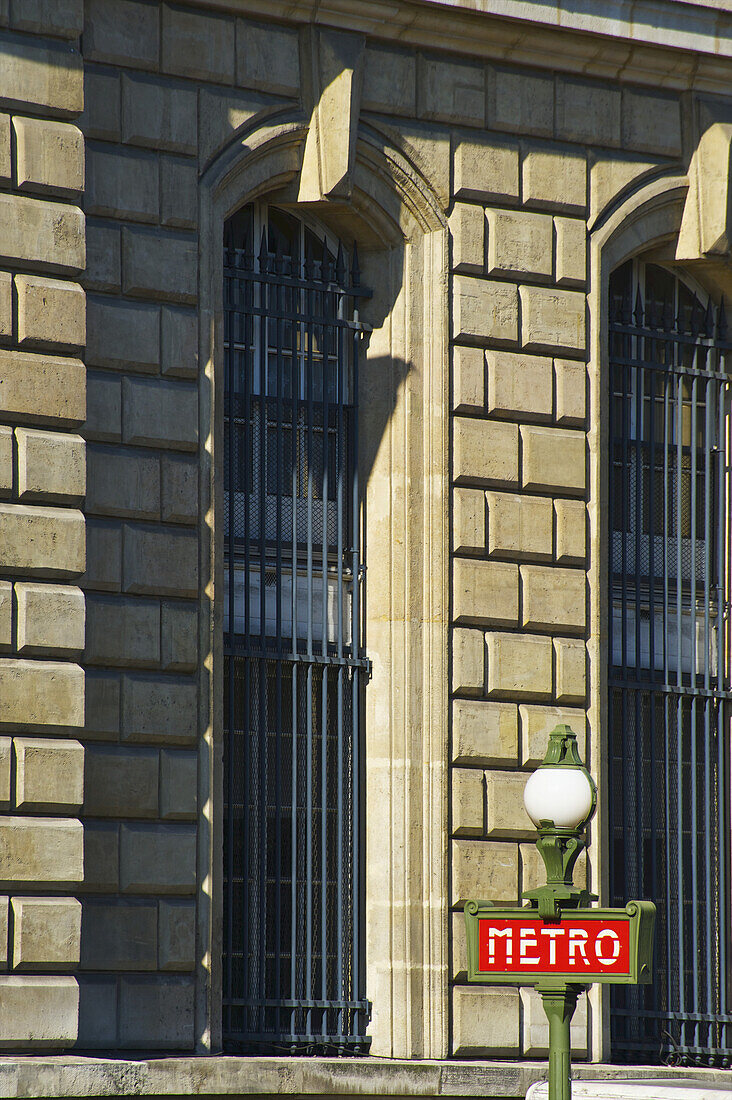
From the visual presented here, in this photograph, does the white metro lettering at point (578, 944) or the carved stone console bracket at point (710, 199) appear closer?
the white metro lettering at point (578, 944)

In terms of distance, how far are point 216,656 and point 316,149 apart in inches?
176

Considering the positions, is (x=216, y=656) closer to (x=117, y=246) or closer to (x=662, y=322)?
(x=117, y=246)

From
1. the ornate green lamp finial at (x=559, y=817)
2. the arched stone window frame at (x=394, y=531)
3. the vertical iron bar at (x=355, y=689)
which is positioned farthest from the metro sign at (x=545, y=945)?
the vertical iron bar at (x=355, y=689)

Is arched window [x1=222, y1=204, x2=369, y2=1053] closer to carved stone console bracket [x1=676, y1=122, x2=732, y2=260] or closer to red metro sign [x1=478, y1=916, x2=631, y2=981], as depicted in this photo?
carved stone console bracket [x1=676, y1=122, x2=732, y2=260]

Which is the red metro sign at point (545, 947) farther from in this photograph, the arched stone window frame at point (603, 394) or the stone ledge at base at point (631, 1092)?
the arched stone window frame at point (603, 394)

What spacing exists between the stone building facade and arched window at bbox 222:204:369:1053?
24 centimetres

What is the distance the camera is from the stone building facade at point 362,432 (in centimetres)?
1536

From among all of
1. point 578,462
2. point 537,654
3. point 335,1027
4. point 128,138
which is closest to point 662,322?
point 578,462

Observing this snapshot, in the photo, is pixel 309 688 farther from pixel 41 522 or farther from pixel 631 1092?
pixel 631 1092

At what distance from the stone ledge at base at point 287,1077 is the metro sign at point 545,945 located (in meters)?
3.20

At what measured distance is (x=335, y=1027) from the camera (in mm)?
17578

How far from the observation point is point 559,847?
1160 cm

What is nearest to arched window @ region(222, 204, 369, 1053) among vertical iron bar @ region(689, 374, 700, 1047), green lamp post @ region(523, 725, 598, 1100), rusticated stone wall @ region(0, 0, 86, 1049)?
rusticated stone wall @ region(0, 0, 86, 1049)

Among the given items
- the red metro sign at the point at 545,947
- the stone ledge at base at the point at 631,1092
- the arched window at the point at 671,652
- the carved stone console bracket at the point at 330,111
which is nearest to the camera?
the red metro sign at the point at 545,947
